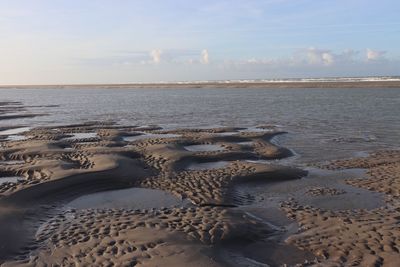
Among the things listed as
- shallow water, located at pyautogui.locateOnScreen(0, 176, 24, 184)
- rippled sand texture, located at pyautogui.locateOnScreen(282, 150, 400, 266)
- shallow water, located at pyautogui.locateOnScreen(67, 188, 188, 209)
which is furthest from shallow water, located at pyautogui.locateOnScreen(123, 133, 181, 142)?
rippled sand texture, located at pyautogui.locateOnScreen(282, 150, 400, 266)

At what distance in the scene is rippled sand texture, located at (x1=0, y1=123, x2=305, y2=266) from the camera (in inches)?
337

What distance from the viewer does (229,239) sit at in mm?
9227

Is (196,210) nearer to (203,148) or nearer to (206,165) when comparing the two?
(206,165)

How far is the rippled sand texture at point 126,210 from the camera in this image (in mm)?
8555

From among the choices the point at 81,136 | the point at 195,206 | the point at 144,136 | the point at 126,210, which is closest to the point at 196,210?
the point at 195,206

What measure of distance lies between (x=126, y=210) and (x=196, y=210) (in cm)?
179

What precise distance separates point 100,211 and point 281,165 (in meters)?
7.73

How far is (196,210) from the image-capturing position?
36.6ft

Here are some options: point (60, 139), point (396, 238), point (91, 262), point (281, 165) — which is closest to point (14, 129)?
point (60, 139)

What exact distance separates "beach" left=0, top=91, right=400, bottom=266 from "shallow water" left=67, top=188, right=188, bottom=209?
0.10 feet

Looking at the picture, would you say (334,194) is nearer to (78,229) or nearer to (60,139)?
(78,229)

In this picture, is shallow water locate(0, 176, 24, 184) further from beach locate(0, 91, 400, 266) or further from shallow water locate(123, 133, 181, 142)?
shallow water locate(123, 133, 181, 142)

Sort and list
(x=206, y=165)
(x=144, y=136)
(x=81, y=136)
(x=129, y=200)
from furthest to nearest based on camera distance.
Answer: (x=81, y=136) < (x=144, y=136) < (x=206, y=165) < (x=129, y=200)

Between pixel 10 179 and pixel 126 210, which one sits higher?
pixel 10 179
